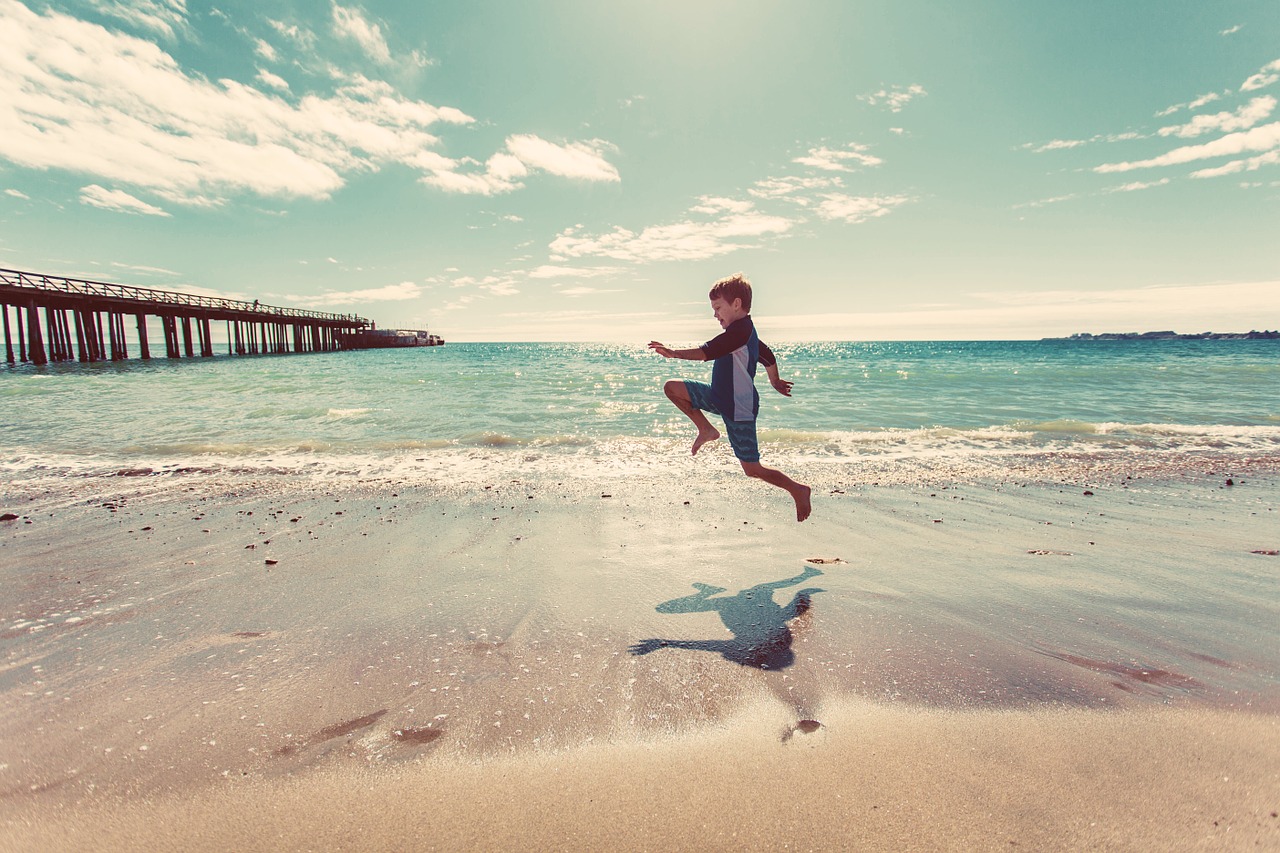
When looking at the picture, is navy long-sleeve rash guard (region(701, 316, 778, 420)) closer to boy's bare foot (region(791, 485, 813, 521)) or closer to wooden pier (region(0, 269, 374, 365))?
boy's bare foot (region(791, 485, 813, 521))

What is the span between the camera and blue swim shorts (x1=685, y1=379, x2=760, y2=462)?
439 cm

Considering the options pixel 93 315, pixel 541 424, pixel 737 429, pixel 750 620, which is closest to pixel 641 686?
pixel 750 620

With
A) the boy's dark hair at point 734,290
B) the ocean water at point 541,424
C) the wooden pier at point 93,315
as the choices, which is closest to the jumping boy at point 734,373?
the boy's dark hair at point 734,290

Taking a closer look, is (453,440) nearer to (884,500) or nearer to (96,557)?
(96,557)

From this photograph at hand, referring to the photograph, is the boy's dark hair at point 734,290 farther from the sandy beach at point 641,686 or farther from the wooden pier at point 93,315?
the wooden pier at point 93,315

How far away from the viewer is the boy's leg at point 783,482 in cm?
445

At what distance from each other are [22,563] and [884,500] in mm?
7851

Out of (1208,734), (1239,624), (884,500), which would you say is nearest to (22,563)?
(1208,734)

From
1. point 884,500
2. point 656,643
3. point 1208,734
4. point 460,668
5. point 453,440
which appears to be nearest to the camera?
point 1208,734

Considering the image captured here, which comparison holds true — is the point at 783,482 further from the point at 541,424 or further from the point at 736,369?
the point at 541,424

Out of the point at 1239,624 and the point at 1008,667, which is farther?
the point at 1239,624

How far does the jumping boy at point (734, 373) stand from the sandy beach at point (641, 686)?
952 mm

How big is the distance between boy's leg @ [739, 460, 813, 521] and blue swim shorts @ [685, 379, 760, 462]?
7 cm

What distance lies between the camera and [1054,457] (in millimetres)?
9242
